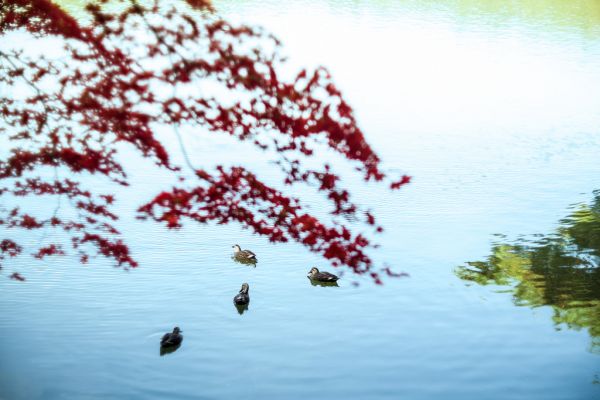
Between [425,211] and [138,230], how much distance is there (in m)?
4.80

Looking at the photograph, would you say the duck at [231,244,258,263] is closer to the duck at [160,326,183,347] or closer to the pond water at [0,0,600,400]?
the pond water at [0,0,600,400]

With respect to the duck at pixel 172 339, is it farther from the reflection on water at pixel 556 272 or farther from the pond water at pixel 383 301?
the reflection on water at pixel 556 272

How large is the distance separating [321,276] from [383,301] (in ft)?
3.05

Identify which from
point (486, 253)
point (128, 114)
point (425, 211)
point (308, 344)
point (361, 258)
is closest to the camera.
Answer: point (128, 114)

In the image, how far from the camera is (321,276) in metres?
9.59

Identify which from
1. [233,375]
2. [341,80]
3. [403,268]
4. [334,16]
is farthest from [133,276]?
[334,16]

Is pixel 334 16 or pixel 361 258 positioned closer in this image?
pixel 361 258

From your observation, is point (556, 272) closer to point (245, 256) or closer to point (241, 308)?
point (245, 256)

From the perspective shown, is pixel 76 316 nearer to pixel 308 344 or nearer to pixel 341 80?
pixel 308 344

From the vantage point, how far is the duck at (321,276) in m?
9.59

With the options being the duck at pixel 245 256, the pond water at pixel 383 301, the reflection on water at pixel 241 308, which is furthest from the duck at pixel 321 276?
the reflection on water at pixel 241 308

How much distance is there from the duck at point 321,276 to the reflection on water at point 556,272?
1.78 metres

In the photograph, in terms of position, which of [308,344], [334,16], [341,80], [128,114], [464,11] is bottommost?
[308,344]

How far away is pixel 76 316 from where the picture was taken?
8.64 metres
